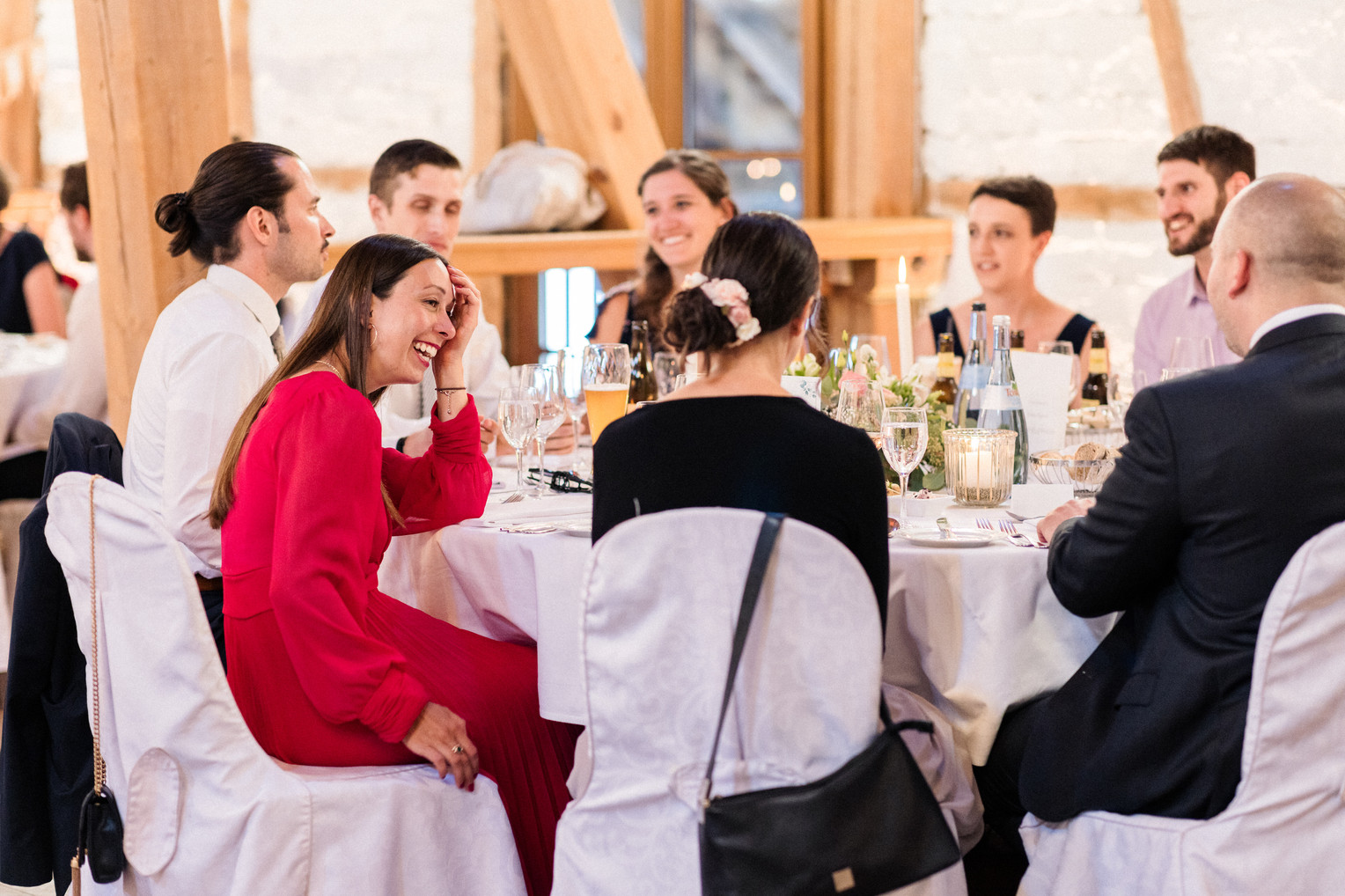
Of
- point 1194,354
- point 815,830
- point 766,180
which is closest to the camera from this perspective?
point 815,830

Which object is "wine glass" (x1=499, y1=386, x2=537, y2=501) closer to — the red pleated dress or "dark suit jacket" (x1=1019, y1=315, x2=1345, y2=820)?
the red pleated dress

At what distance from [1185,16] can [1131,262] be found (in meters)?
0.91

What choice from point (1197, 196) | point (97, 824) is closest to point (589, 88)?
point (1197, 196)

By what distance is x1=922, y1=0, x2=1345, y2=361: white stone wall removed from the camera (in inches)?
175

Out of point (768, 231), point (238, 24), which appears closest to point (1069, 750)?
point (768, 231)

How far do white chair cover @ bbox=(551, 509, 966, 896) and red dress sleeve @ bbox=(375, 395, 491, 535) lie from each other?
2.41 ft

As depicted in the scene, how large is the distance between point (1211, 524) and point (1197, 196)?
2.49 metres

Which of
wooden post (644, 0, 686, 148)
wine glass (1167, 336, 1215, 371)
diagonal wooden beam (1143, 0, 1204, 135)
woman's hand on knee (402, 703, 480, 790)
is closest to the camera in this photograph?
woman's hand on knee (402, 703, 480, 790)

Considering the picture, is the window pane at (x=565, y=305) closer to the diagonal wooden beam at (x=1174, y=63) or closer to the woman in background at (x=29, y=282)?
the woman in background at (x=29, y=282)

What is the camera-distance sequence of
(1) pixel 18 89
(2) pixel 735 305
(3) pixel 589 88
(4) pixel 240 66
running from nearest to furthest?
(2) pixel 735 305 → (3) pixel 589 88 → (4) pixel 240 66 → (1) pixel 18 89

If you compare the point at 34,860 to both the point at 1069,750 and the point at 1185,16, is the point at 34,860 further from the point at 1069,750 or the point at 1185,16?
the point at 1185,16

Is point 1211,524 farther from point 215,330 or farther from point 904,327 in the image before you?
point 215,330

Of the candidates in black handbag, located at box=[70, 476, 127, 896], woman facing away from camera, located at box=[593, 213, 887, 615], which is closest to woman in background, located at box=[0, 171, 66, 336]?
black handbag, located at box=[70, 476, 127, 896]

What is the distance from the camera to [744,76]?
5316 millimetres
